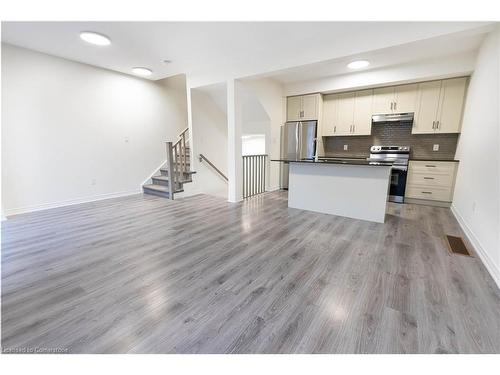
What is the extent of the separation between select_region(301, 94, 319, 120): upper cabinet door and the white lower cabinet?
2.27 m

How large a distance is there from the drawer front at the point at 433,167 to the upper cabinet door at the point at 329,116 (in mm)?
1783

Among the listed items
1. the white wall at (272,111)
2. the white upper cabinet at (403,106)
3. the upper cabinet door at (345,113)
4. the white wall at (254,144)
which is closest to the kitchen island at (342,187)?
the white wall at (272,111)

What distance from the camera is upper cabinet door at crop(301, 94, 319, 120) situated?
17.1ft

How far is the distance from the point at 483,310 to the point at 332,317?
109 cm

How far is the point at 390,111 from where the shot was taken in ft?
15.0

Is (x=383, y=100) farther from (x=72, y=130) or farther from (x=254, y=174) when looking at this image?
(x=72, y=130)

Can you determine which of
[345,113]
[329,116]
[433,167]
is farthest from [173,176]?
[433,167]

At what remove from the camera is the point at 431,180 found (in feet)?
14.0

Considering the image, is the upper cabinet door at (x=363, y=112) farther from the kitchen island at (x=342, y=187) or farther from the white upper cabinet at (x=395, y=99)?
the kitchen island at (x=342, y=187)

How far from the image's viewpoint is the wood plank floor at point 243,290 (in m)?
1.32

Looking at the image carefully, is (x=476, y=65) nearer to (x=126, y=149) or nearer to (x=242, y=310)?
(x=242, y=310)

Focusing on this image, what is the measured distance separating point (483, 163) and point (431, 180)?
1800 mm
